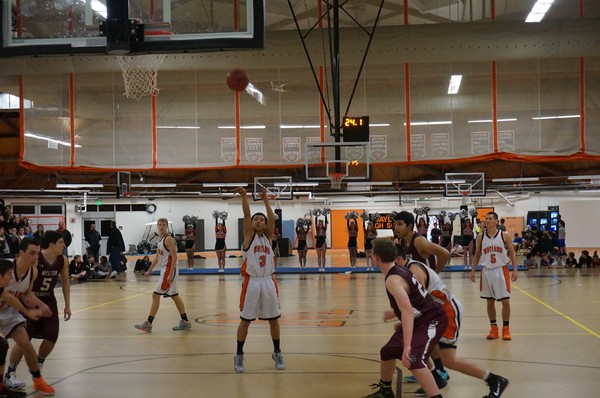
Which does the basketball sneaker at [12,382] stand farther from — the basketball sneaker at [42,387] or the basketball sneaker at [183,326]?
the basketball sneaker at [183,326]

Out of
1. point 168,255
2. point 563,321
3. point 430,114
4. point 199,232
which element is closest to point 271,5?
point 430,114

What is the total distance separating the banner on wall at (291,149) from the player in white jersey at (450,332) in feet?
47.8

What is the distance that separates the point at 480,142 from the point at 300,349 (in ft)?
40.8

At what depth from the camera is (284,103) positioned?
69.4ft

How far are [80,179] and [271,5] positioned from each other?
43.6 feet

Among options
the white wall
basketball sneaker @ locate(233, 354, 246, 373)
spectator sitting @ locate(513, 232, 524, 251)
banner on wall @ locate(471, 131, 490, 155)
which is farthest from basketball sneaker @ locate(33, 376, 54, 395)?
the white wall

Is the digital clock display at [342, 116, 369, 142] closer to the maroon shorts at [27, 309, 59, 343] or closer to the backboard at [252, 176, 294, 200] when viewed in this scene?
the backboard at [252, 176, 294, 200]

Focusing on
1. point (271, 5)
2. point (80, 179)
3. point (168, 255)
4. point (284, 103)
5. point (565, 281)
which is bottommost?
point (565, 281)

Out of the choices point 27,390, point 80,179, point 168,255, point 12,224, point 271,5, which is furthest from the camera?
point 80,179

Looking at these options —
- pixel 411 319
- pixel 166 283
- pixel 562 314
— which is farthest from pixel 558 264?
pixel 411 319

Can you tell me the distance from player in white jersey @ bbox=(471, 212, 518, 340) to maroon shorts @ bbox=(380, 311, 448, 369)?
4482 millimetres

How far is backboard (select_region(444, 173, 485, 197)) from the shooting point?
24192 millimetres

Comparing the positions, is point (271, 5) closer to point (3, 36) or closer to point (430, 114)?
point (430, 114)

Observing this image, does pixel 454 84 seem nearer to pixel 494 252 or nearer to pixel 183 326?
pixel 494 252
